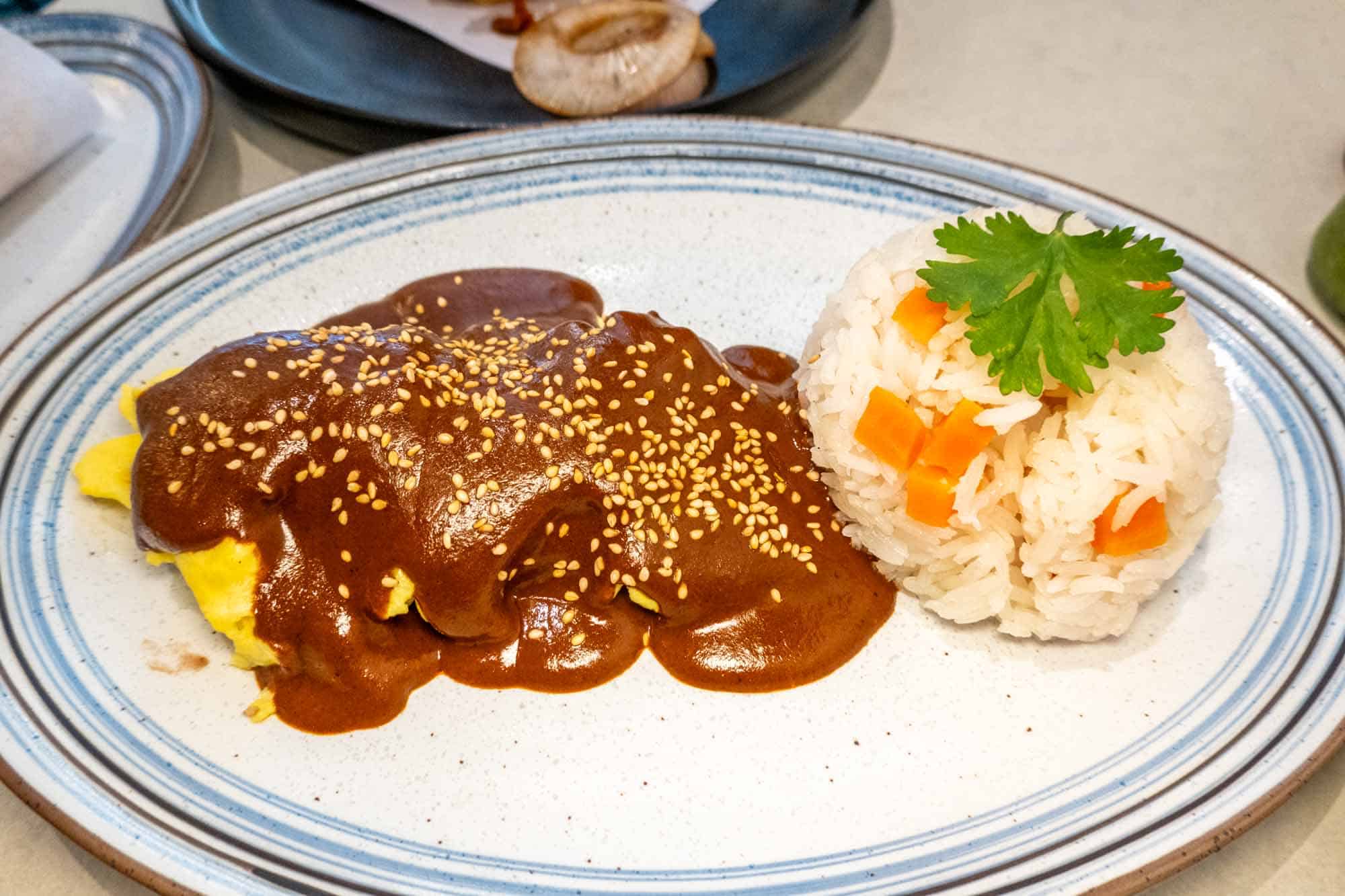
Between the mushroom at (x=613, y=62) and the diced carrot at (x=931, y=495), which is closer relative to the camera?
the diced carrot at (x=931, y=495)

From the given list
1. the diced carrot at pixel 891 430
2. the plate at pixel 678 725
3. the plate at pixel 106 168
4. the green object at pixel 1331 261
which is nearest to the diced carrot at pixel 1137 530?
the plate at pixel 678 725

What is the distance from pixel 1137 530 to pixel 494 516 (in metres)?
1.29

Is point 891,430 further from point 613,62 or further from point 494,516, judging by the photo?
point 613,62

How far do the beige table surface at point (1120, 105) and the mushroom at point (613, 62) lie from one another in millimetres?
273

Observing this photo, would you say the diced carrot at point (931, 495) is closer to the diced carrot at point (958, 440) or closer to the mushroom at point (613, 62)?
the diced carrot at point (958, 440)

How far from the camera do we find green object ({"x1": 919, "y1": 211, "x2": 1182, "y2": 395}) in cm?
201

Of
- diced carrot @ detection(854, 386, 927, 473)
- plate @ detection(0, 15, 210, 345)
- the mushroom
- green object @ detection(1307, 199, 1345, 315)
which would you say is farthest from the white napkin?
green object @ detection(1307, 199, 1345, 315)

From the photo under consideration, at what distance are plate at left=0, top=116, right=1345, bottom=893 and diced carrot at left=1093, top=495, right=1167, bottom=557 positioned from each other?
0.20 meters

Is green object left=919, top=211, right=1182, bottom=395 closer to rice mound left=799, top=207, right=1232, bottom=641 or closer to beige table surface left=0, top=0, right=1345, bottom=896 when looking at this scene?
rice mound left=799, top=207, right=1232, bottom=641

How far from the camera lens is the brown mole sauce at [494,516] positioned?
200 centimetres

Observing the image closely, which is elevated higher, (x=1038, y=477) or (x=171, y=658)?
(x=1038, y=477)

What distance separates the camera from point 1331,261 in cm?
289

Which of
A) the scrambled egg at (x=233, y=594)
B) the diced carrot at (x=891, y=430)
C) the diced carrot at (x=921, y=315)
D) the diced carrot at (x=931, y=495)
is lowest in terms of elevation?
the scrambled egg at (x=233, y=594)

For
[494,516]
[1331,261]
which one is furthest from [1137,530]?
[1331,261]
